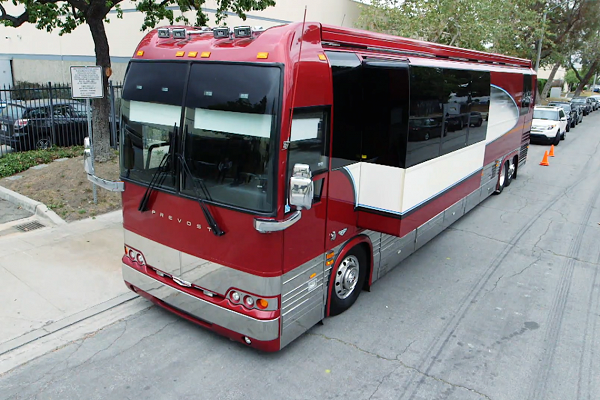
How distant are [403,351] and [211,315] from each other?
83.3 inches

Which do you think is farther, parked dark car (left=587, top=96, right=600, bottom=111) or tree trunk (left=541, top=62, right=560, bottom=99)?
parked dark car (left=587, top=96, right=600, bottom=111)

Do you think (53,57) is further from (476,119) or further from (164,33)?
(476,119)

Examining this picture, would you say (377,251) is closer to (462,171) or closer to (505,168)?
(462,171)

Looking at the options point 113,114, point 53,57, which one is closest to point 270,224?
point 113,114

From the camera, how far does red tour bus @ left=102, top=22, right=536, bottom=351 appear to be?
165 inches

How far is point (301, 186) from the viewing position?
153 inches

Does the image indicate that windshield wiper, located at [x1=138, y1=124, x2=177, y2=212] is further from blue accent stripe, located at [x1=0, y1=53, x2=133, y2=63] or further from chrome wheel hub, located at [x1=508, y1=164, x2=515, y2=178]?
blue accent stripe, located at [x1=0, y1=53, x2=133, y2=63]

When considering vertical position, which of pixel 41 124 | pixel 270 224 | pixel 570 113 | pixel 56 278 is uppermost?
pixel 570 113

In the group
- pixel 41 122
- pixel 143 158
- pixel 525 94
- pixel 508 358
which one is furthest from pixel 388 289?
pixel 41 122

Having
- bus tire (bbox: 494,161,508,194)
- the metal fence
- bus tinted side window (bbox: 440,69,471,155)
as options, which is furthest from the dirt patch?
bus tire (bbox: 494,161,508,194)

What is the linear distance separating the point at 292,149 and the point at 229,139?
0.58 meters

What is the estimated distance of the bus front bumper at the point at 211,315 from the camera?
452 centimetres

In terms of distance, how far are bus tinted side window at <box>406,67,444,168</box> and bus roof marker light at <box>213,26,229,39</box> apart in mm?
1995

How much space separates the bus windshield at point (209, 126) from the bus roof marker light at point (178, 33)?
0.42 meters
